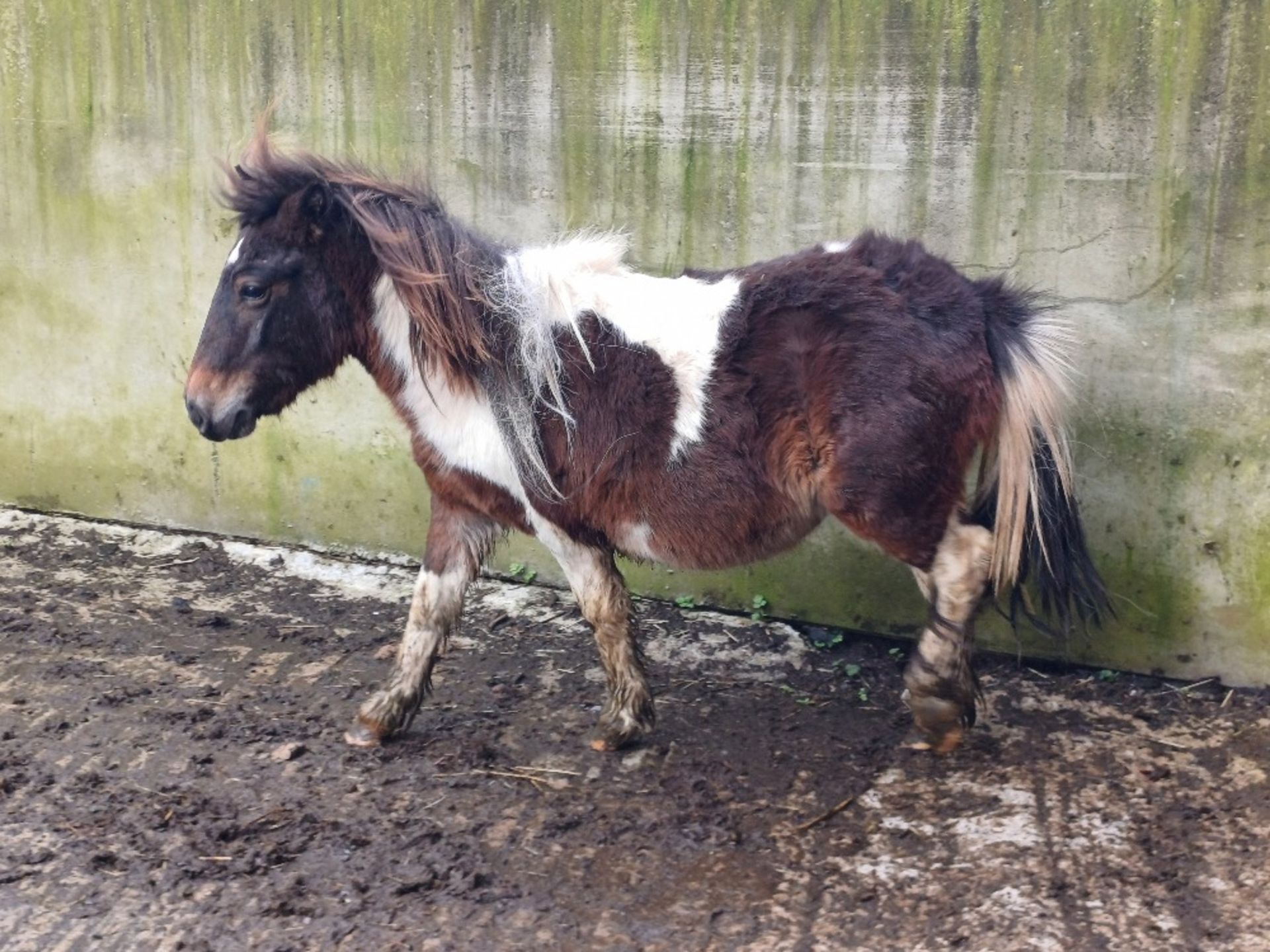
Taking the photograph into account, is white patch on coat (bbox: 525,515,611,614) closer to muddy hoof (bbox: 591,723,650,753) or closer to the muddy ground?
muddy hoof (bbox: 591,723,650,753)

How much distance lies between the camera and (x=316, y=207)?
3.46 m

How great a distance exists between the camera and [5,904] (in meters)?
2.92

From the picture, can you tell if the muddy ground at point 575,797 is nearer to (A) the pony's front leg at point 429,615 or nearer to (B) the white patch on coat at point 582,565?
(A) the pony's front leg at point 429,615

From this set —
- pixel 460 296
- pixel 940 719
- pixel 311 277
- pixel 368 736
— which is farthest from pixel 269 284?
pixel 940 719

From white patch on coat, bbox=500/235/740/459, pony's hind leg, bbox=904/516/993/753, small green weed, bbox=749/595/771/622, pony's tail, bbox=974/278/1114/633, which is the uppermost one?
white patch on coat, bbox=500/235/740/459

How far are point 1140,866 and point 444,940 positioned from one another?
1.68 m

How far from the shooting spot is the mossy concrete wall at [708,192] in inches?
151

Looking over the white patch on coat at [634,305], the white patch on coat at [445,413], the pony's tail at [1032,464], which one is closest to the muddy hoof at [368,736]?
the white patch on coat at [445,413]

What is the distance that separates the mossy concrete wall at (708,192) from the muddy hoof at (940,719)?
0.78 m

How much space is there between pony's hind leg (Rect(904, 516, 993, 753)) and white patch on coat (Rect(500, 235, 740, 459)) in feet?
2.53

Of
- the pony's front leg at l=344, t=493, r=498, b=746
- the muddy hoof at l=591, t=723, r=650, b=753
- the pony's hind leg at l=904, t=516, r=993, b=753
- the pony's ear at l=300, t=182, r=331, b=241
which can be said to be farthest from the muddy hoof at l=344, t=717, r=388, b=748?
the pony's hind leg at l=904, t=516, r=993, b=753

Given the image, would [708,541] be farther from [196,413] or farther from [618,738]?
[196,413]

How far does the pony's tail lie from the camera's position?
3.32 meters

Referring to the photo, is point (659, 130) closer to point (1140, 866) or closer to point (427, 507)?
point (427, 507)
